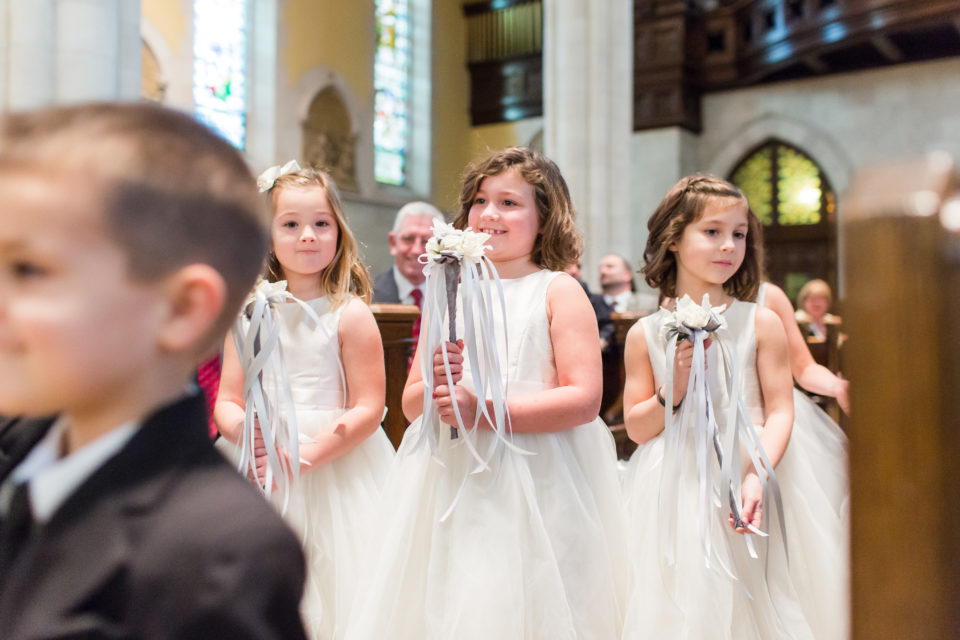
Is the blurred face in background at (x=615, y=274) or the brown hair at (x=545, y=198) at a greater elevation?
the blurred face in background at (x=615, y=274)

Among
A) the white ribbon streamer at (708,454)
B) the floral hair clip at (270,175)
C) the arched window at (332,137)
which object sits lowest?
the white ribbon streamer at (708,454)

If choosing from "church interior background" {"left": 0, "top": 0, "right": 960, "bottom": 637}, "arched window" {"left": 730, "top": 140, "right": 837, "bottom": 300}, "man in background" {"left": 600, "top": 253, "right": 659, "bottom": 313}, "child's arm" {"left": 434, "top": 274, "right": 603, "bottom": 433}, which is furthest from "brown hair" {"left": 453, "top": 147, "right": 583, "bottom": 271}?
"arched window" {"left": 730, "top": 140, "right": 837, "bottom": 300}

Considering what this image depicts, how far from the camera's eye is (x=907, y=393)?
0.66 metres

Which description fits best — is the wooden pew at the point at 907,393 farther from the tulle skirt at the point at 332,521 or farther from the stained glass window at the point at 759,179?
the stained glass window at the point at 759,179

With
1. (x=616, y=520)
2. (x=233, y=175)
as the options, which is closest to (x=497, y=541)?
(x=616, y=520)

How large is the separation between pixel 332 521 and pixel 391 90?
1386cm

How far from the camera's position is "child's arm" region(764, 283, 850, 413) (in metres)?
2.81

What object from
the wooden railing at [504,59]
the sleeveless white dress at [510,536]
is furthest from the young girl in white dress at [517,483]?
the wooden railing at [504,59]

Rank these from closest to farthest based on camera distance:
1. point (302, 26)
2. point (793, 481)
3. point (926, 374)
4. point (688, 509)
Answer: point (926, 374) < point (688, 509) < point (793, 481) < point (302, 26)

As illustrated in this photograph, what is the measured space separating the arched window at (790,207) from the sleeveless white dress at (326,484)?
11.8 meters

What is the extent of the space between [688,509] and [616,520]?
193mm

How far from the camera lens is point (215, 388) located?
334 cm

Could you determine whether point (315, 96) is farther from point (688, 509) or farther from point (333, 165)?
point (688, 509)

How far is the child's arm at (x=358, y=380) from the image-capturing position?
2.34 metres
